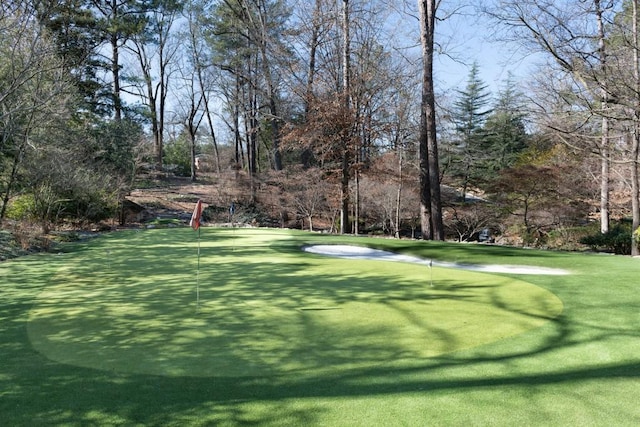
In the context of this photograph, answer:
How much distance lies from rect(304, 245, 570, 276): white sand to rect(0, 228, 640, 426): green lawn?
60 centimetres

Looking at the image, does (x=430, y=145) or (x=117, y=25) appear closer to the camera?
(x=430, y=145)

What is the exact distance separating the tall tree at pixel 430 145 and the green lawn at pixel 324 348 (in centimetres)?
616

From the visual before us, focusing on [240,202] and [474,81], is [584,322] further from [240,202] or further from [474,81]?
[474,81]

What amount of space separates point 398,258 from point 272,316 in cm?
497

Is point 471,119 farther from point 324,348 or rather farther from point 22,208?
point 324,348

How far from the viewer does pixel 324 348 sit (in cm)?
368

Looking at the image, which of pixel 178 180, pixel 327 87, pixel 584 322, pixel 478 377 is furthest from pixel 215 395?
pixel 178 180

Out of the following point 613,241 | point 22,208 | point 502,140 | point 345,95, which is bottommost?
point 613,241

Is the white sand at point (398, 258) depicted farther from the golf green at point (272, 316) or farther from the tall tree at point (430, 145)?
the tall tree at point (430, 145)

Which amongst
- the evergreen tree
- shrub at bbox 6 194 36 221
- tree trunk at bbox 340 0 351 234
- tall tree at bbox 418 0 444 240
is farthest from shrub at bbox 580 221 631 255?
shrub at bbox 6 194 36 221

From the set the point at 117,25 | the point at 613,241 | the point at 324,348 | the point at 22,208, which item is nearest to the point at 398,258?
the point at 324,348

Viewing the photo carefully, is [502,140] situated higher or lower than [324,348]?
higher

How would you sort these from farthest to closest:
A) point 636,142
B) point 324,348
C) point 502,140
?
point 502,140, point 636,142, point 324,348

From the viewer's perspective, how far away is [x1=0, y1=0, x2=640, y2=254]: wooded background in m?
8.96
